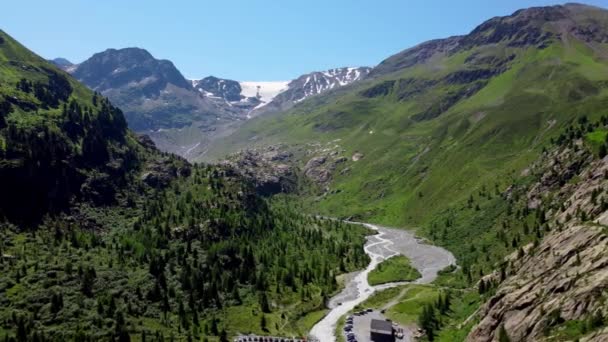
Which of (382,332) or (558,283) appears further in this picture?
(382,332)

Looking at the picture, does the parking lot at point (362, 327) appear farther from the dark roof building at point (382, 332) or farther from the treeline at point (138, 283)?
the treeline at point (138, 283)

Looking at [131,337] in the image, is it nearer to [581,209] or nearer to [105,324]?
[105,324]

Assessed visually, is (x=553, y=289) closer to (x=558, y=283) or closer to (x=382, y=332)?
(x=558, y=283)

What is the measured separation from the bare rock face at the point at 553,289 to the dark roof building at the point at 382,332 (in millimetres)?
23422

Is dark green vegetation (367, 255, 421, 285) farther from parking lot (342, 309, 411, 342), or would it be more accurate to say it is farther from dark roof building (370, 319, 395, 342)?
dark roof building (370, 319, 395, 342)

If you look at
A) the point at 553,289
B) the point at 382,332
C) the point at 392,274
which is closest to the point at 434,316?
the point at 382,332

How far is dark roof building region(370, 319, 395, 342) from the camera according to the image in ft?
400

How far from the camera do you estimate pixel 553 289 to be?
89.2m

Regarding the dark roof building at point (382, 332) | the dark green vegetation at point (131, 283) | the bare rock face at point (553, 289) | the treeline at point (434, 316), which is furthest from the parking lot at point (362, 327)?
the bare rock face at point (553, 289)

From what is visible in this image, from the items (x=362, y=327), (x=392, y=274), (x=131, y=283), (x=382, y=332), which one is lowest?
(x=392, y=274)

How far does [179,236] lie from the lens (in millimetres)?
199375

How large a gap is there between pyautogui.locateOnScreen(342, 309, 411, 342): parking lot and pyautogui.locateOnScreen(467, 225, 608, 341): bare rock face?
26111 mm

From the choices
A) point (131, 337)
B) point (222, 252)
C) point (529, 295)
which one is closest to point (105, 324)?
point (131, 337)

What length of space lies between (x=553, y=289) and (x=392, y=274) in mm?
100445
